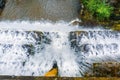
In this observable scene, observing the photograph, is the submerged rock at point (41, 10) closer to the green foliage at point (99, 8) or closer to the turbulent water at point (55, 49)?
the green foliage at point (99, 8)

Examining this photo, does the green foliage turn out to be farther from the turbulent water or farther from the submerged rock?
the turbulent water

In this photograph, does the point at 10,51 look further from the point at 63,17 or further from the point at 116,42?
the point at 116,42

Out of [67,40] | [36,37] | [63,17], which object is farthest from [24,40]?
[63,17]

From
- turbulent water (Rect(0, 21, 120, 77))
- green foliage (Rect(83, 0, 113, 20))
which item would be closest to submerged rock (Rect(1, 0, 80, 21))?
green foliage (Rect(83, 0, 113, 20))

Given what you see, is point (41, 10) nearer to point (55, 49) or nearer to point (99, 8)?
point (99, 8)

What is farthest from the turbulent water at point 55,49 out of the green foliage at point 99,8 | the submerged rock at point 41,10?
the submerged rock at point 41,10

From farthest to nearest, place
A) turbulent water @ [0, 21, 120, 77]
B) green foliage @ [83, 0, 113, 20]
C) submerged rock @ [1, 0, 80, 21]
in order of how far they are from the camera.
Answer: submerged rock @ [1, 0, 80, 21], green foliage @ [83, 0, 113, 20], turbulent water @ [0, 21, 120, 77]
